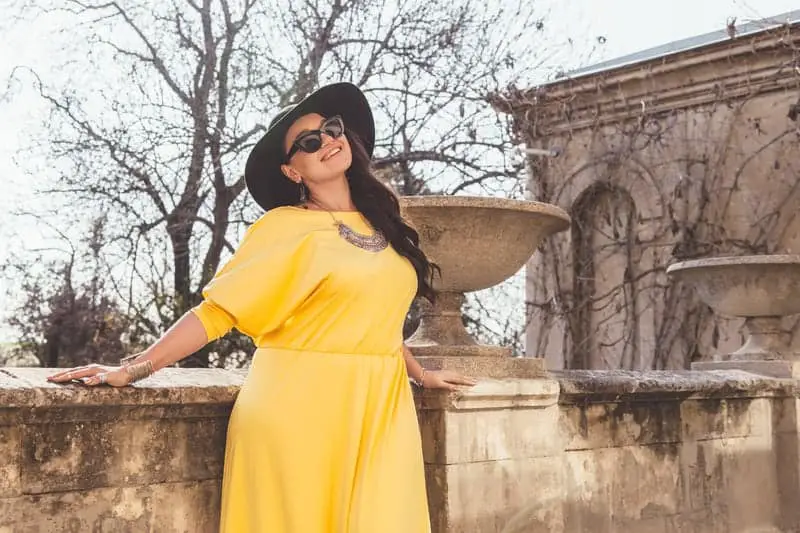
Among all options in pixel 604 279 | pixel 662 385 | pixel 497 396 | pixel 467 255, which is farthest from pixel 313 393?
pixel 604 279

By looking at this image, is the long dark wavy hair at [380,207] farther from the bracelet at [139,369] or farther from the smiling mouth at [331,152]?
the bracelet at [139,369]

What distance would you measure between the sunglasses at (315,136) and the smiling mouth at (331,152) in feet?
0.10

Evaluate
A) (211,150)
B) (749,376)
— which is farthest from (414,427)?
(211,150)

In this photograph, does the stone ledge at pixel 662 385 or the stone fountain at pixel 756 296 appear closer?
the stone ledge at pixel 662 385

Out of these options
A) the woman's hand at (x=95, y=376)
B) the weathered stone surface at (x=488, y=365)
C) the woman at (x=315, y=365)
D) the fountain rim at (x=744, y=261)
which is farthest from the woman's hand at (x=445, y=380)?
the fountain rim at (x=744, y=261)

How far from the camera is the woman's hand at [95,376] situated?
2.49 meters

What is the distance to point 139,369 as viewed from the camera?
2.50 metres

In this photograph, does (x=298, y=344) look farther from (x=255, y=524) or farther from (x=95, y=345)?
(x=95, y=345)

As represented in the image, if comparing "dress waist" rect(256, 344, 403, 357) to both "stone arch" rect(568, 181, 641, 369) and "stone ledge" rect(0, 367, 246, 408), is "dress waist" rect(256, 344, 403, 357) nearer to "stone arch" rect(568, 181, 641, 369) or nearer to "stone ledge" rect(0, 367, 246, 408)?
"stone ledge" rect(0, 367, 246, 408)

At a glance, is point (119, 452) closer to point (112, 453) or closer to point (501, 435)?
point (112, 453)

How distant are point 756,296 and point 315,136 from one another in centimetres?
349

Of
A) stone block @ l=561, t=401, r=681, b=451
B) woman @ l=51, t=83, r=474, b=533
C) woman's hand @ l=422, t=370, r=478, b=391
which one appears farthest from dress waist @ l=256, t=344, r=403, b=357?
stone block @ l=561, t=401, r=681, b=451

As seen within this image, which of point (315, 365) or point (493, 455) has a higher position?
point (315, 365)

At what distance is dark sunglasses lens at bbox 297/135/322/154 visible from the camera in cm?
281
